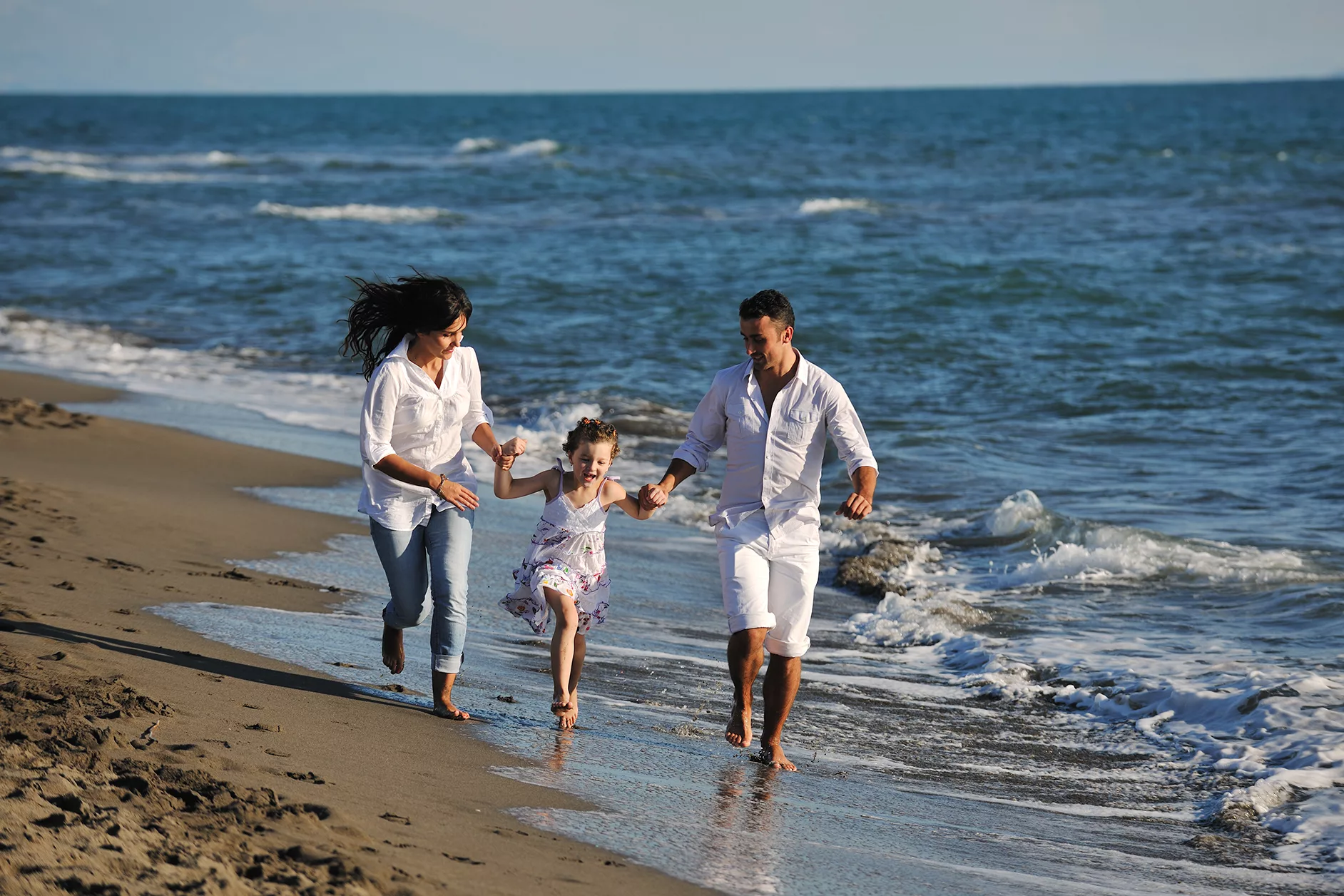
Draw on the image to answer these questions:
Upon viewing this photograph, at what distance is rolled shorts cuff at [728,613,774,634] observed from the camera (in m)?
5.02

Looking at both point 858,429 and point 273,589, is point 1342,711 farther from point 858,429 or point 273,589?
point 273,589

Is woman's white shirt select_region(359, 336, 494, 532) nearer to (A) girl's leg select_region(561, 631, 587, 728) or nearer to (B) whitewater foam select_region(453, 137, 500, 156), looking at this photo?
(A) girl's leg select_region(561, 631, 587, 728)

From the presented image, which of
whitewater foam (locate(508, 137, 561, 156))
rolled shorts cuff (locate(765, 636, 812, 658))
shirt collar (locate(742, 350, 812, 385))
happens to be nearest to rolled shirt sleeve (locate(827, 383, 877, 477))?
shirt collar (locate(742, 350, 812, 385))

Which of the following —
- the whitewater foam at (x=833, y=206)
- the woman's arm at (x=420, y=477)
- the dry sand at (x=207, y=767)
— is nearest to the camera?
the dry sand at (x=207, y=767)

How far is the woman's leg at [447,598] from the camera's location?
4988 millimetres

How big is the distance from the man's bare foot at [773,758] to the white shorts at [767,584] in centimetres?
36

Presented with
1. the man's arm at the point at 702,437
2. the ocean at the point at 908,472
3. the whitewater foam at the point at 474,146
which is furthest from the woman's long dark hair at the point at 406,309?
the whitewater foam at the point at 474,146

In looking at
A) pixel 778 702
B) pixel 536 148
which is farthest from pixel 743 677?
pixel 536 148

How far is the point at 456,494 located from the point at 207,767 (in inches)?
54.5

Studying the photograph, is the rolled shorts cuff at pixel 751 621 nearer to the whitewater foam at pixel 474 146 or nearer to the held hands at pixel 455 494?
the held hands at pixel 455 494

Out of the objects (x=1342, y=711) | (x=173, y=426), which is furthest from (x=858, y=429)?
(x=173, y=426)

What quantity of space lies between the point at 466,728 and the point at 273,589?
2.16 meters

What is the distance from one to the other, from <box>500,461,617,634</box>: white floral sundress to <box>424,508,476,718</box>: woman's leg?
0.70ft

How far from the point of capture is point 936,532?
934 centimetres
